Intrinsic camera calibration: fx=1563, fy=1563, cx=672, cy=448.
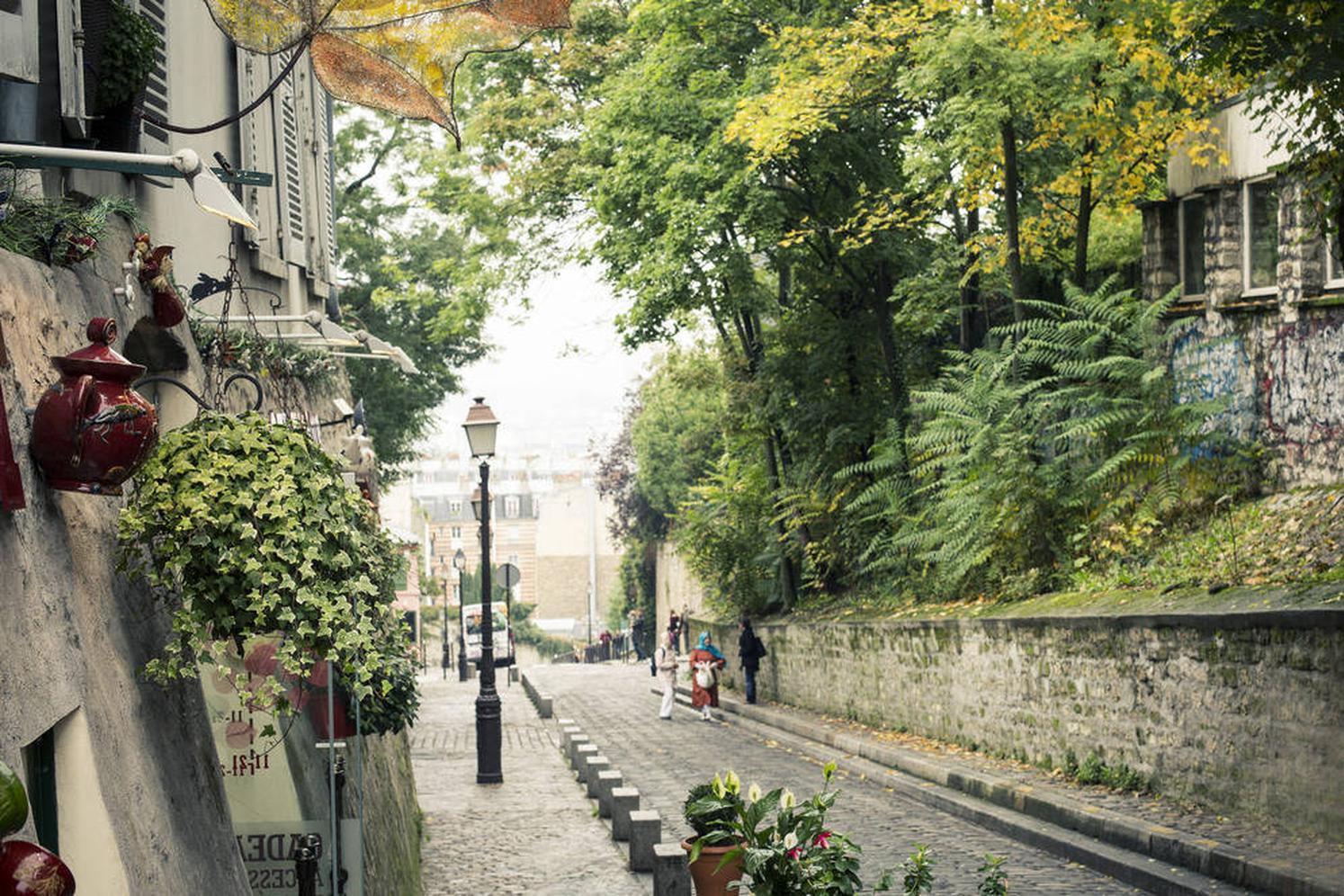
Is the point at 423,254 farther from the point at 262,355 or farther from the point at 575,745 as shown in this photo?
the point at 262,355

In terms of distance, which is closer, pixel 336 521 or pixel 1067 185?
pixel 336 521

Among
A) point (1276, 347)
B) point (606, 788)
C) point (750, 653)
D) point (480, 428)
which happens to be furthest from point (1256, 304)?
point (750, 653)

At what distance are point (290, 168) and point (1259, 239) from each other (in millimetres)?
11222

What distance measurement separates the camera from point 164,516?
546 cm

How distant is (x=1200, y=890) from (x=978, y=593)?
33.1ft

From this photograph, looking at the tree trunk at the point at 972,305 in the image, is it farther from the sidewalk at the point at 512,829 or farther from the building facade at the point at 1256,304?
the sidewalk at the point at 512,829

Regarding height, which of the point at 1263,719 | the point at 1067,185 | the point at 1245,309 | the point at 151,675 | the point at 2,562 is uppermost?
the point at 1067,185

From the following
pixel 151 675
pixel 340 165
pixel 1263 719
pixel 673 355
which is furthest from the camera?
pixel 673 355

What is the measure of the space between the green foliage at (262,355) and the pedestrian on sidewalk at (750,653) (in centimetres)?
1763

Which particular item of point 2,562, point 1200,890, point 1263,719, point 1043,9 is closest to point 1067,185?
point 1043,9

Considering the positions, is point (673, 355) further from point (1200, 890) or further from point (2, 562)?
point (2, 562)

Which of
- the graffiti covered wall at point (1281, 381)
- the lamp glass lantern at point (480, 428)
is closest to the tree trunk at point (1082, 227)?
the graffiti covered wall at point (1281, 381)

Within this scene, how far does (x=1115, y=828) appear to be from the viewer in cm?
1259

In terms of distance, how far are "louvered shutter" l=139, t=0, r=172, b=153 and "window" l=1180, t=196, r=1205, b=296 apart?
46.2 feet
